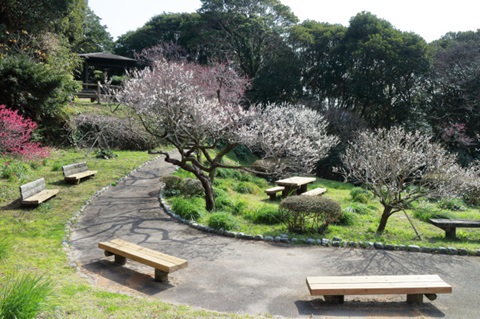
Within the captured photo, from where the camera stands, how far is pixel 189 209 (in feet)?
30.8

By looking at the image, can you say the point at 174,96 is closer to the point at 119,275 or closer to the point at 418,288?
the point at 119,275

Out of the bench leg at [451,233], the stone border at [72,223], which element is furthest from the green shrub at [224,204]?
the bench leg at [451,233]

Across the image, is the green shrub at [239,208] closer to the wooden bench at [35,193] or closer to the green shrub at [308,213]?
the green shrub at [308,213]

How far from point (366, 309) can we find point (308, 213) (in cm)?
330

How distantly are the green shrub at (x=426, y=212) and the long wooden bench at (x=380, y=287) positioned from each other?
5.42m

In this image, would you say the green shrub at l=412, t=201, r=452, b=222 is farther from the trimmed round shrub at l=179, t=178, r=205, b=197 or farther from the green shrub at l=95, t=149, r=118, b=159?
the green shrub at l=95, t=149, r=118, b=159

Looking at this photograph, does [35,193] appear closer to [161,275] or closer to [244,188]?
[161,275]

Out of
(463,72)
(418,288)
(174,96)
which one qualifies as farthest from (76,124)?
(463,72)

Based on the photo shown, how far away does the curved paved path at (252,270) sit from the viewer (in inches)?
199

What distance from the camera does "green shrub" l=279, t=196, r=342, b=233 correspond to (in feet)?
26.9

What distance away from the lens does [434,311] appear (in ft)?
16.4

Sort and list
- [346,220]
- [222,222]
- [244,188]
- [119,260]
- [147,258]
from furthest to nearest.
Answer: [244,188]
[346,220]
[222,222]
[119,260]
[147,258]

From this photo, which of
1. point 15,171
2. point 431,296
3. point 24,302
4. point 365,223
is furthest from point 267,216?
point 15,171

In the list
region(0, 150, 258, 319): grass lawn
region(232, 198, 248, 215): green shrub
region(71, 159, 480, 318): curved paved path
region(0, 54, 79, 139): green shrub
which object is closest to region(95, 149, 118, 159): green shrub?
region(0, 150, 258, 319): grass lawn
